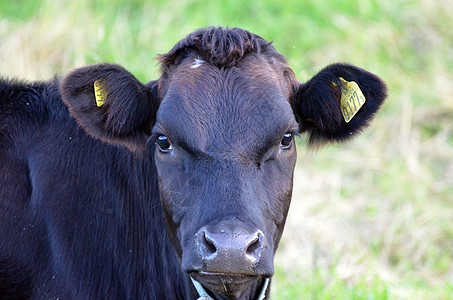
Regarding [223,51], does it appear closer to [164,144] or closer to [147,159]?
[164,144]

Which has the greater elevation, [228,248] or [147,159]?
[228,248]

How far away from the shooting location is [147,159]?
4.69 metres

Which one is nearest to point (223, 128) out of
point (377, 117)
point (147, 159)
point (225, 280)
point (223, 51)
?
point (223, 51)

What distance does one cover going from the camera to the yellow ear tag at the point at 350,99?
4230 millimetres

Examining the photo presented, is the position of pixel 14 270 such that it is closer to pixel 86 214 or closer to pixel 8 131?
pixel 86 214

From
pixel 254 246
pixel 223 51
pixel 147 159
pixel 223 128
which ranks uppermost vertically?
pixel 223 51

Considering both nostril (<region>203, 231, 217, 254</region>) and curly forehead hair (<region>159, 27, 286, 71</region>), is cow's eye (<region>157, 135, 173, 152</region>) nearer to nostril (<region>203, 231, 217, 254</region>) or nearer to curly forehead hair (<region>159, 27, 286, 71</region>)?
curly forehead hair (<region>159, 27, 286, 71</region>)

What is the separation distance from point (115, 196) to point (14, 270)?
0.84 m

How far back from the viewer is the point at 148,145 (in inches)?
182

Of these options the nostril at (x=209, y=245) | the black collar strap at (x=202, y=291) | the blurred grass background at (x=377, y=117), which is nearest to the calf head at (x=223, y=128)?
the nostril at (x=209, y=245)

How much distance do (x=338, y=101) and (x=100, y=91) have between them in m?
1.58

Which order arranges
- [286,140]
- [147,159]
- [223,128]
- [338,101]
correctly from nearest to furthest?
1. [223,128]
2. [286,140]
3. [338,101]
4. [147,159]

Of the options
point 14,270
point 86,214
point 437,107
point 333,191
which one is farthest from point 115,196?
point 437,107

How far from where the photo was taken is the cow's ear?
4.29 metres
